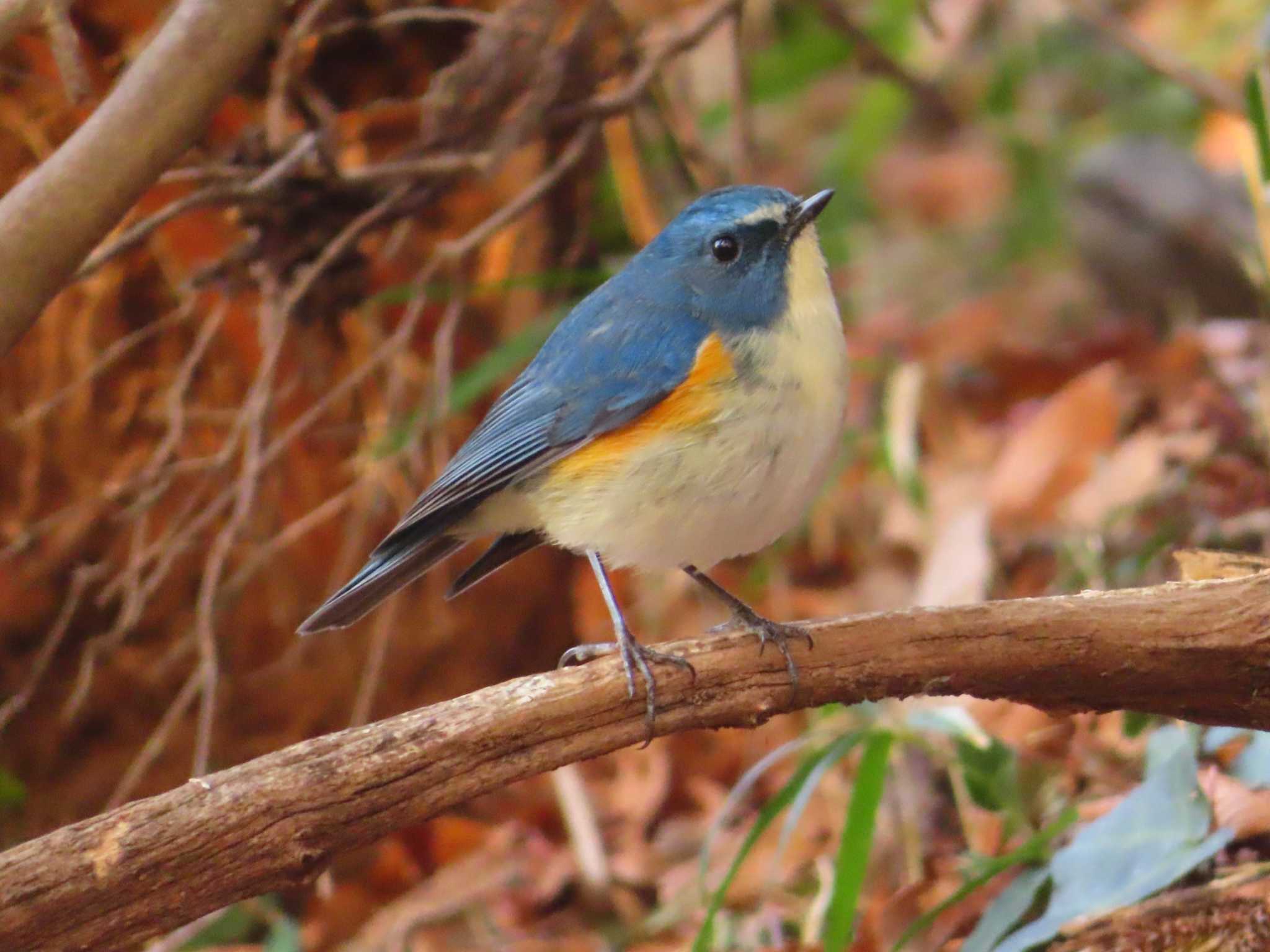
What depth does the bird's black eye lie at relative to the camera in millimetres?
2793

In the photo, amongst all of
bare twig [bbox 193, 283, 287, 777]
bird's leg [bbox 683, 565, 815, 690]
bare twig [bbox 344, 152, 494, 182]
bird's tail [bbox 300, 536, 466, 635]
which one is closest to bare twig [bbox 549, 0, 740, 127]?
bare twig [bbox 344, 152, 494, 182]

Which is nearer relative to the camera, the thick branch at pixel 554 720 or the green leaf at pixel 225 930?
the thick branch at pixel 554 720

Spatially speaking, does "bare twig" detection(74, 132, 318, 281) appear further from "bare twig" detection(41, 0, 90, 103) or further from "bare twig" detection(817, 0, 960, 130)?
"bare twig" detection(817, 0, 960, 130)

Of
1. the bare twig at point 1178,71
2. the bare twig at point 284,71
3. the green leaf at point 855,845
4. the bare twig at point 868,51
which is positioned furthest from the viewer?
the bare twig at point 1178,71

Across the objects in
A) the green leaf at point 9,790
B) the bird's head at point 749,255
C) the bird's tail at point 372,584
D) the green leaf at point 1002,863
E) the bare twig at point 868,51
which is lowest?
the green leaf at point 1002,863

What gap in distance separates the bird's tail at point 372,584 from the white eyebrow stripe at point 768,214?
2.88ft

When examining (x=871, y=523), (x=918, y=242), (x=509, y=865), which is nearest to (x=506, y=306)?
(x=871, y=523)

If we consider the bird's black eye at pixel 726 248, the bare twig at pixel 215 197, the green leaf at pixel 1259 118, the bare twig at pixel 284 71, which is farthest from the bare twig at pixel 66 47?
the green leaf at pixel 1259 118

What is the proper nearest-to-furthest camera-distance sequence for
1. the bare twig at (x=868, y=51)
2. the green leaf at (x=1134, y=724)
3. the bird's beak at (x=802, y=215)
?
the bird's beak at (x=802, y=215), the green leaf at (x=1134, y=724), the bare twig at (x=868, y=51)

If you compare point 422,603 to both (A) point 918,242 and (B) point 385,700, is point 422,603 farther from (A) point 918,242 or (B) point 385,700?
(A) point 918,242

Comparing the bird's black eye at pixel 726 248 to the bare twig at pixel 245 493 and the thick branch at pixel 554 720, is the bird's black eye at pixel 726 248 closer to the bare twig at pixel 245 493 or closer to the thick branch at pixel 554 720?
the thick branch at pixel 554 720

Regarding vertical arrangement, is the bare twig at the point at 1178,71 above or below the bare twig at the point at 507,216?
above

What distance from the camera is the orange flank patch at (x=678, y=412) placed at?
2.51 metres

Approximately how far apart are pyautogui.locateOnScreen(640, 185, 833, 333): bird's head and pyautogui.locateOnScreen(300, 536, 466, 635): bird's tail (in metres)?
0.73
